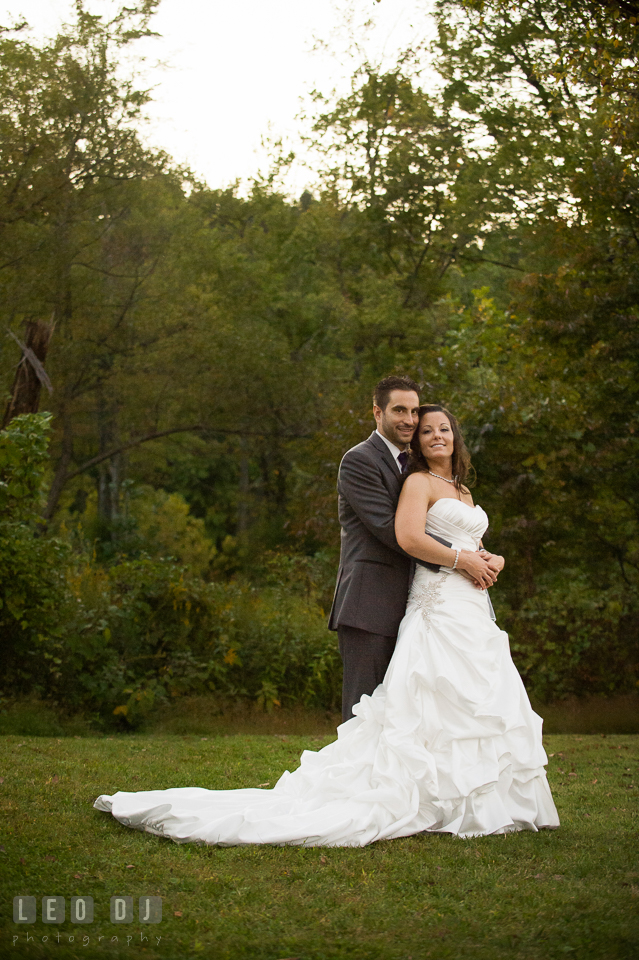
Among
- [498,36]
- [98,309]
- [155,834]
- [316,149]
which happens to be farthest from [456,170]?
[155,834]

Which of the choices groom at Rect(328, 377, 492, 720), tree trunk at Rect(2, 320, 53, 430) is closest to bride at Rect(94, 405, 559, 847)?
groom at Rect(328, 377, 492, 720)

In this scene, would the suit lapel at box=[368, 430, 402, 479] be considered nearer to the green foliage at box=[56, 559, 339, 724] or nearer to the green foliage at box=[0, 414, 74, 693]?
the green foliage at box=[0, 414, 74, 693]

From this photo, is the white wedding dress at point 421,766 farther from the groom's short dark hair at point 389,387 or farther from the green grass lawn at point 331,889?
the groom's short dark hair at point 389,387

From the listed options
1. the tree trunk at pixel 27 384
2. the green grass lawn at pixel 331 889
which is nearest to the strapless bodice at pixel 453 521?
the green grass lawn at pixel 331 889

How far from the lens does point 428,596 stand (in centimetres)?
471

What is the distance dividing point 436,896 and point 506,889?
292 mm

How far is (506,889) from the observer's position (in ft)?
11.3

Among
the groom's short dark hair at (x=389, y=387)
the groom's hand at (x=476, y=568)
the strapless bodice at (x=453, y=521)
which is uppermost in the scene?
the groom's short dark hair at (x=389, y=387)

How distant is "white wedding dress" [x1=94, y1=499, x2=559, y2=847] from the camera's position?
4102 mm

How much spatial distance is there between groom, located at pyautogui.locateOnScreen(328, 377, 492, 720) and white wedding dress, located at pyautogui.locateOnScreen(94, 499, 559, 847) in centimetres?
14

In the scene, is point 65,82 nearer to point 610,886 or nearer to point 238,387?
point 238,387

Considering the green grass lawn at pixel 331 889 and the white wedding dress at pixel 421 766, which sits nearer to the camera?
the green grass lawn at pixel 331 889

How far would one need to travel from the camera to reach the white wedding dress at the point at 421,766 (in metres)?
4.10

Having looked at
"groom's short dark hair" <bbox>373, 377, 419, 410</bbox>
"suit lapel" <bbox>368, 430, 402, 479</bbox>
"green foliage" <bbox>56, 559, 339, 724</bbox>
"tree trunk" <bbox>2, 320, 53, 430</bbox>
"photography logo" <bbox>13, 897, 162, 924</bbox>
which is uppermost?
"tree trunk" <bbox>2, 320, 53, 430</bbox>
